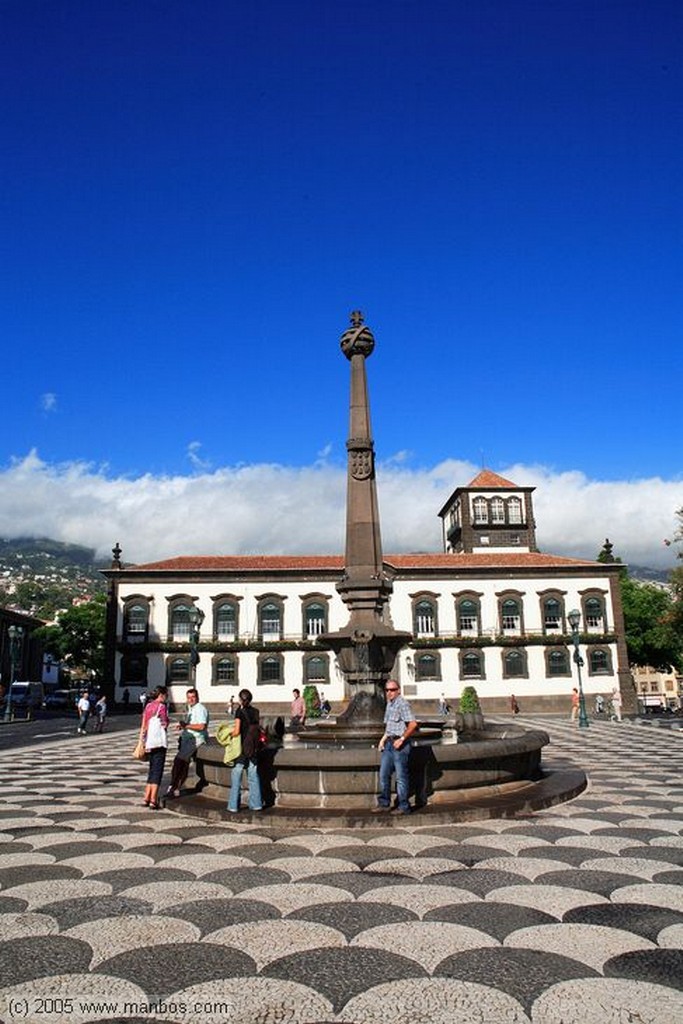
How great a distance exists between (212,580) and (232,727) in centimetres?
3821

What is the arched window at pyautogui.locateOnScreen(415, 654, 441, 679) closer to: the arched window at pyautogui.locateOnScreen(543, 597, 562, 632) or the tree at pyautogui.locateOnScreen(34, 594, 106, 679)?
the arched window at pyautogui.locateOnScreen(543, 597, 562, 632)

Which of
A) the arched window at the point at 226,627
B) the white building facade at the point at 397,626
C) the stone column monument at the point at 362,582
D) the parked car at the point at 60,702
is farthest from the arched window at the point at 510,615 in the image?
the stone column monument at the point at 362,582

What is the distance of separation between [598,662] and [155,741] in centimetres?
4143

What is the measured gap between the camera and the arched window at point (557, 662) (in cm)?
4506

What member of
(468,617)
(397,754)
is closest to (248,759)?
(397,754)

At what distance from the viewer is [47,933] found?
13.5 ft

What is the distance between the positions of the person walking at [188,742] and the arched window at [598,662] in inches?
1577

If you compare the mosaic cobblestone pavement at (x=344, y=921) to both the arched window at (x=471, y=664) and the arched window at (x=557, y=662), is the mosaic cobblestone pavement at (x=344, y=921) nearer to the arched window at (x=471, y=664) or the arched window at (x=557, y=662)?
the arched window at (x=471, y=664)

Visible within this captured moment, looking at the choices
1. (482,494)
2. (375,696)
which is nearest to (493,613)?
(482,494)

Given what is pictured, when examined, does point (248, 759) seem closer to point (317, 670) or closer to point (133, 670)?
point (317, 670)

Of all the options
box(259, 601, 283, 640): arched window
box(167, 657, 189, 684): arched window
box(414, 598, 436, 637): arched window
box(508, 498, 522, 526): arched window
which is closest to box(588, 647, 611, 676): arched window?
box(414, 598, 436, 637): arched window

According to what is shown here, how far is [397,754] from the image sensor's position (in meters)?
7.39

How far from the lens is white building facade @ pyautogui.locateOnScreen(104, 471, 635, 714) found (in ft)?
145

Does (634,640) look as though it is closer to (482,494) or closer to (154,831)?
(482,494)
